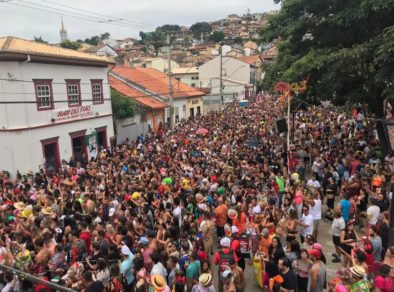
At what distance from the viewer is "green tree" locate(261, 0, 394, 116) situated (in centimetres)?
1205

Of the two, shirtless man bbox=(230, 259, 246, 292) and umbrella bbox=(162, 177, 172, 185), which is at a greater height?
umbrella bbox=(162, 177, 172, 185)

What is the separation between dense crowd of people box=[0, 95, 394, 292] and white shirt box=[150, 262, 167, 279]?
19 mm

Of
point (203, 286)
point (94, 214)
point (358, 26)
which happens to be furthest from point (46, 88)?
point (203, 286)

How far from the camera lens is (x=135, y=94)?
30609 millimetres

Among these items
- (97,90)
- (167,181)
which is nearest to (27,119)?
(97,90)

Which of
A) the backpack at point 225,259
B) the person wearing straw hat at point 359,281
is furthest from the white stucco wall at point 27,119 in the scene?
the person wearing straw hat at point 359,281

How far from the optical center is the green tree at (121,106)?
1003 inches

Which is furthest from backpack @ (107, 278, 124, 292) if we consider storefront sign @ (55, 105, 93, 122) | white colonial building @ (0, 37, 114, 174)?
storefront sign @ (55, 105, 93, 122)

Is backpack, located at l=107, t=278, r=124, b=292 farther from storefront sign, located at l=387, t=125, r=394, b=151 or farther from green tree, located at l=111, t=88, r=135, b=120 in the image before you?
green tree, located at l=111, t=88, r=135, b=120

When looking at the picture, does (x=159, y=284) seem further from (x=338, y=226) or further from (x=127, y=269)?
(x=338, y=226)

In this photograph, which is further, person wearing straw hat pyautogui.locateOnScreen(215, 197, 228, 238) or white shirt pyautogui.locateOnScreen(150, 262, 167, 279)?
person wearing straw hat pyautogui.locateOnScreen(215, 197, 228, 238)

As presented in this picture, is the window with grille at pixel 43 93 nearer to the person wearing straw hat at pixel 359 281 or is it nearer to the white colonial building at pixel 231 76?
the person wearing straw hat at pixel 359 281

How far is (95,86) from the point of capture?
2347 centimetres

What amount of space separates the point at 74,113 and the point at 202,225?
1516 centimetres
